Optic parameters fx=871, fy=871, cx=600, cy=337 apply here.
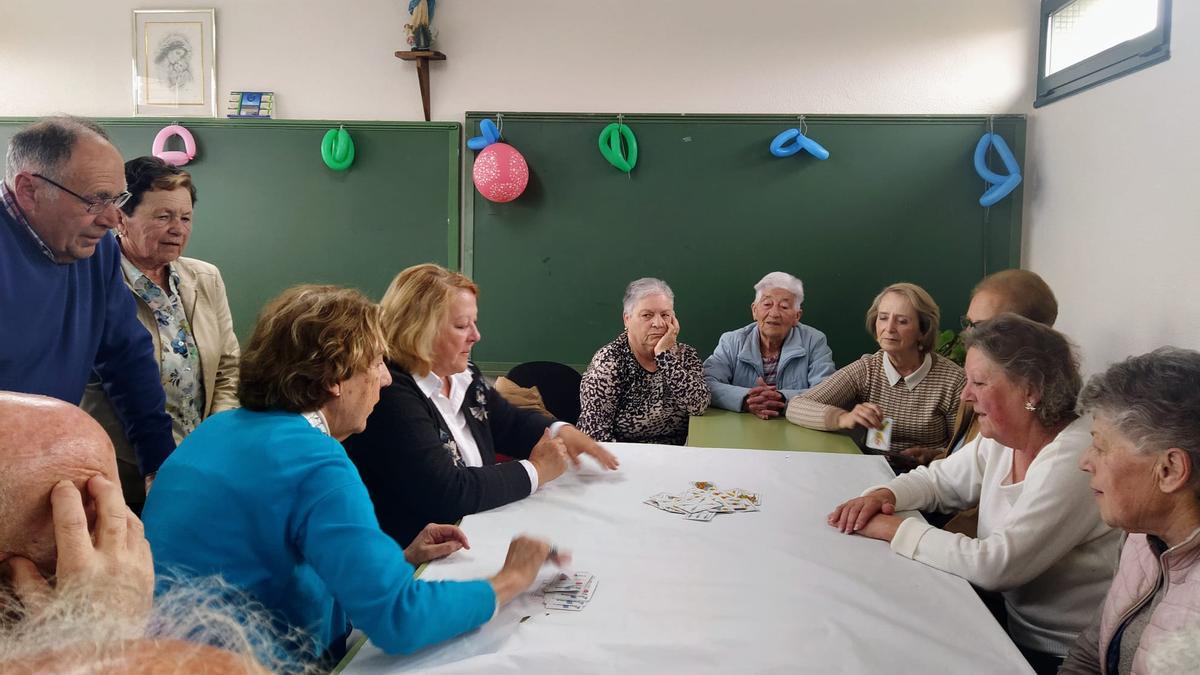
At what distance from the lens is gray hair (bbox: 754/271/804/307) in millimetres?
4098

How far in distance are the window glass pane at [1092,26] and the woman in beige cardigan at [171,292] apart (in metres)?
3.23

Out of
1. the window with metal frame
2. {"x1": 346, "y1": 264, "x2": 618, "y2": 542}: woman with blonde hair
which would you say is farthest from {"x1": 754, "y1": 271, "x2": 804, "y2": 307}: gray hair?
{"x1": 346, "y1": 264, "x2": 618, "y2": 542}: woman with blonde hair

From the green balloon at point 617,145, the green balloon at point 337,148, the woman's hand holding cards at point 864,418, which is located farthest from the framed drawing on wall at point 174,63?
the woman's hand holding cards at point 864,418

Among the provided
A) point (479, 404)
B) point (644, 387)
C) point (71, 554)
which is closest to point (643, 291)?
point (644, 387)

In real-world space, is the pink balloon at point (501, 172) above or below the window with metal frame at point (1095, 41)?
below

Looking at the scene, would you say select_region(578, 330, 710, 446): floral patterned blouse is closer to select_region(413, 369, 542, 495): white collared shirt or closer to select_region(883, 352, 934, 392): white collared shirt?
select_region(883, 352, 934, 392): white collared shirt

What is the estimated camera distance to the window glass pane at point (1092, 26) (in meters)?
3.10

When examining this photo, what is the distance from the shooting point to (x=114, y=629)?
33 cm

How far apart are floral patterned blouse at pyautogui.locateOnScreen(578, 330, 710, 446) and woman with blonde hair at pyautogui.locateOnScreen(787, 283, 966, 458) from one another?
1.42 ft

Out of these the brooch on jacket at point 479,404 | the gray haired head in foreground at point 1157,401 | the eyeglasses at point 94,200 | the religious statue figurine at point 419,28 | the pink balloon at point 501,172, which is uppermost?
the religious statue figurine at point 419,28

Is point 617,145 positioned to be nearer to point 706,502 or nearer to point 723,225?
point 723,225

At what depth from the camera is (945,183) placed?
432 centimetres

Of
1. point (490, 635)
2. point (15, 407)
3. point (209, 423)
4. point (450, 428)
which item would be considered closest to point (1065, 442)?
point (490, 635)

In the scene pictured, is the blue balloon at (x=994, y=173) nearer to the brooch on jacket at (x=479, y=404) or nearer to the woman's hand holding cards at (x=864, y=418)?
the woman's hand holding cards at (x=864, y=418)
